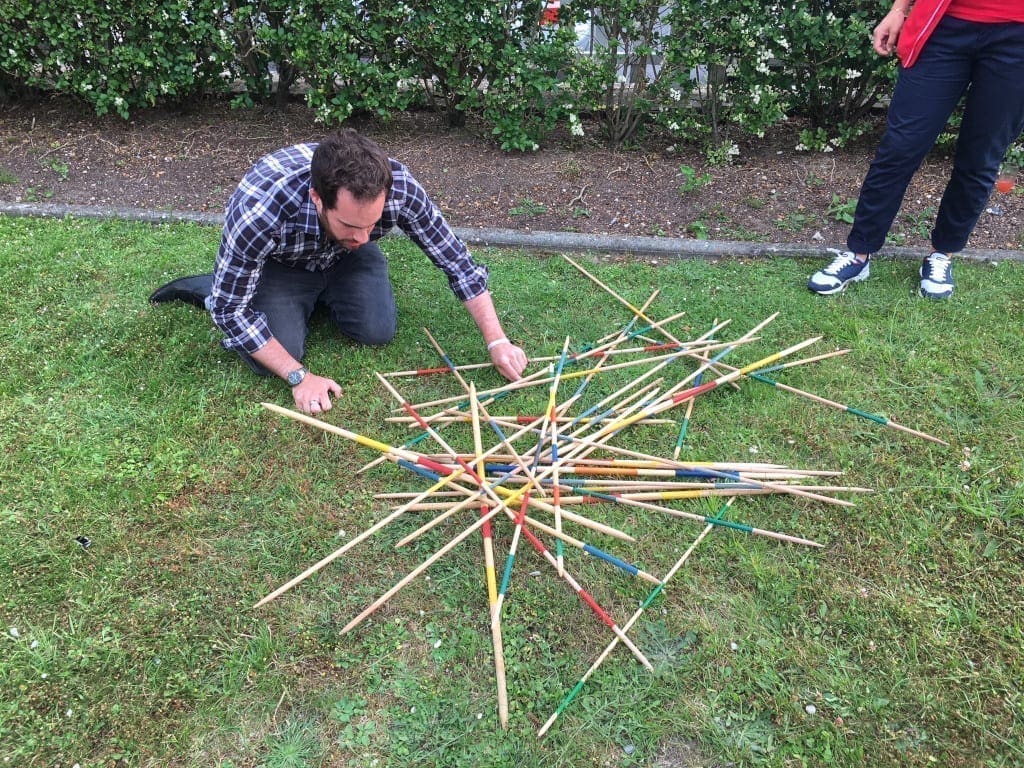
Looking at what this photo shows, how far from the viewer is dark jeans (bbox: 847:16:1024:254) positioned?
301cm

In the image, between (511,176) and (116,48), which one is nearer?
(116,48)

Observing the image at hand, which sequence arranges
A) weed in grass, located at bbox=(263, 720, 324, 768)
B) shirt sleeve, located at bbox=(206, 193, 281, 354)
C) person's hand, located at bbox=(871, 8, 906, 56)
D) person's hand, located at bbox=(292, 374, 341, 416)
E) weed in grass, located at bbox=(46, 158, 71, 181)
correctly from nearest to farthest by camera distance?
weed in grass, located at bbox=(263, 720, 324, 768) → shirt sleeve, located at bbox=(206, 193, 281, 354) → person's hand, located at bbox=(292, 374, 341, 416) → person's hand, located at bbox=(871, 8, 906, 56) → weed in grass, located at bbox=(46, 158, 71, 181)

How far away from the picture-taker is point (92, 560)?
235 centimetres

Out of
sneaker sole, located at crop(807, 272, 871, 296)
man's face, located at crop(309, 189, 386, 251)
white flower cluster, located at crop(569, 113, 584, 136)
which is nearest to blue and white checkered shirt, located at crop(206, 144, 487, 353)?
man's face, located at crop(309, 189, 386, 251)

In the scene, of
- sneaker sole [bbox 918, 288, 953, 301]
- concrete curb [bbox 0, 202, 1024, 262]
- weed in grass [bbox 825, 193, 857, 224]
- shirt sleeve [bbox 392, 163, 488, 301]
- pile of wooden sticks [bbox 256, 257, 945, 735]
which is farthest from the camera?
weed in grass [bbox 825, 193, 857, 224]

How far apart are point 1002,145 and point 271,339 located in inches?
138

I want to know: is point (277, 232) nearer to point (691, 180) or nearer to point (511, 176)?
point (511, 176)

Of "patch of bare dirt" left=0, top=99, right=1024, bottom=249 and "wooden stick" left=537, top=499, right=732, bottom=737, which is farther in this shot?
"patch of bare dirt" left=0, top=99, right=1024, bottom=249

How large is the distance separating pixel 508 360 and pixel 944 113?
2384 millimetres

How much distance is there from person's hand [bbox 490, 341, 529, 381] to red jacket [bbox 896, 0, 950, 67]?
2281 millimetres

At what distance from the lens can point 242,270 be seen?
268cm

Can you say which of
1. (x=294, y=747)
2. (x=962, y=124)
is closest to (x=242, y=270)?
(x=294, y=747)

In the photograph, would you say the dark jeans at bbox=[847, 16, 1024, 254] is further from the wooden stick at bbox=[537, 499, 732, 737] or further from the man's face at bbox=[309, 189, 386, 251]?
the man's face at bbox=[309, 189, 386, 251]

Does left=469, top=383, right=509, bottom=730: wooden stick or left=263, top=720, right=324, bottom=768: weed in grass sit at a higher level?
left=469, top=383, right=509, bottom=730: wooden stick
